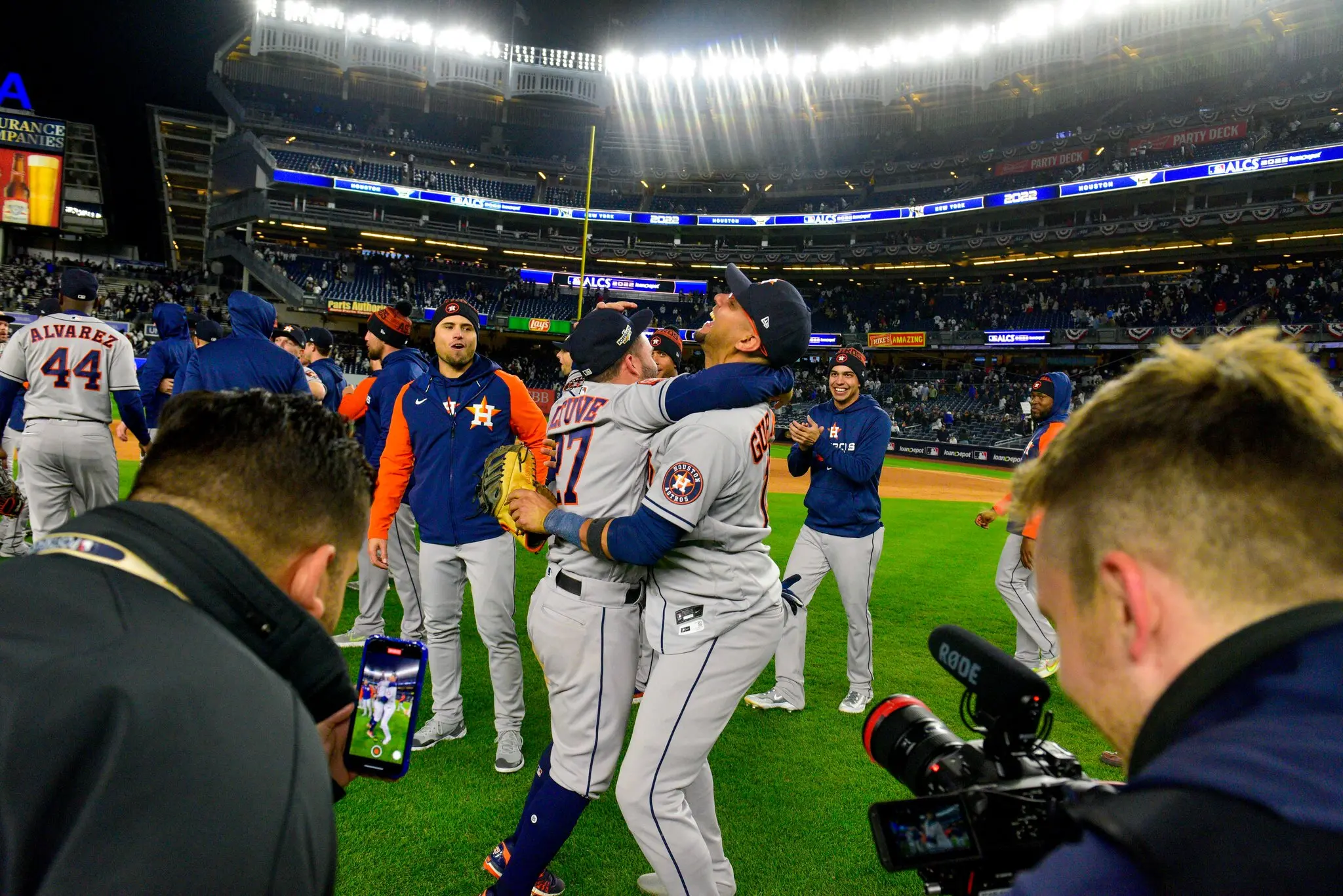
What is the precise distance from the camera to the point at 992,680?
3.72 ft

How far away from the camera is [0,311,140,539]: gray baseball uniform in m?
5.51

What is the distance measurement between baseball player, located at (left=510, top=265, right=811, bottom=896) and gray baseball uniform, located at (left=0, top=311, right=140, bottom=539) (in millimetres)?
4771

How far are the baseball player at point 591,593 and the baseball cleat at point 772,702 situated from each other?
232 cm

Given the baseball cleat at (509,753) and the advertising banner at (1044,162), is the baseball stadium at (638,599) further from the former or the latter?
the advertising banner at (1044,162)

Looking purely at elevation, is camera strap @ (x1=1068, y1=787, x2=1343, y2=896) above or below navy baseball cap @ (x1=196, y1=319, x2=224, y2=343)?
below

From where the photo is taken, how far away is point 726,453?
8.13ft

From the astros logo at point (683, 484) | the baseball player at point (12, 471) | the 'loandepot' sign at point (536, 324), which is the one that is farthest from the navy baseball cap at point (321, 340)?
the 'loandepot' sign at point (536, 324)

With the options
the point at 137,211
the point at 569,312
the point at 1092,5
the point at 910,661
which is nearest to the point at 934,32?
the point at 1092,5

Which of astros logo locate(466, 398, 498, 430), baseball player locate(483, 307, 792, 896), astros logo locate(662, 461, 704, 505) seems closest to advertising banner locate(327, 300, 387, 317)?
astros logo locate(466, 398, 498, 430)

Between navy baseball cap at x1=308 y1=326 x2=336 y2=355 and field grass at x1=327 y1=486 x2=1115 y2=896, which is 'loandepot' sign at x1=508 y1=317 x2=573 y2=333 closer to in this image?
navy baseball cap at x1=308 y1=326 x2=336 y2=355

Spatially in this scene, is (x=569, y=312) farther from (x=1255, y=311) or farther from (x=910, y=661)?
(x=910, y=661)

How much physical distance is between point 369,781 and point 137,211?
229ft

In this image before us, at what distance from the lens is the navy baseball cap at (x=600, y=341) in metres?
2.96

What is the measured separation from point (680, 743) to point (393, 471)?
2.86 metres
